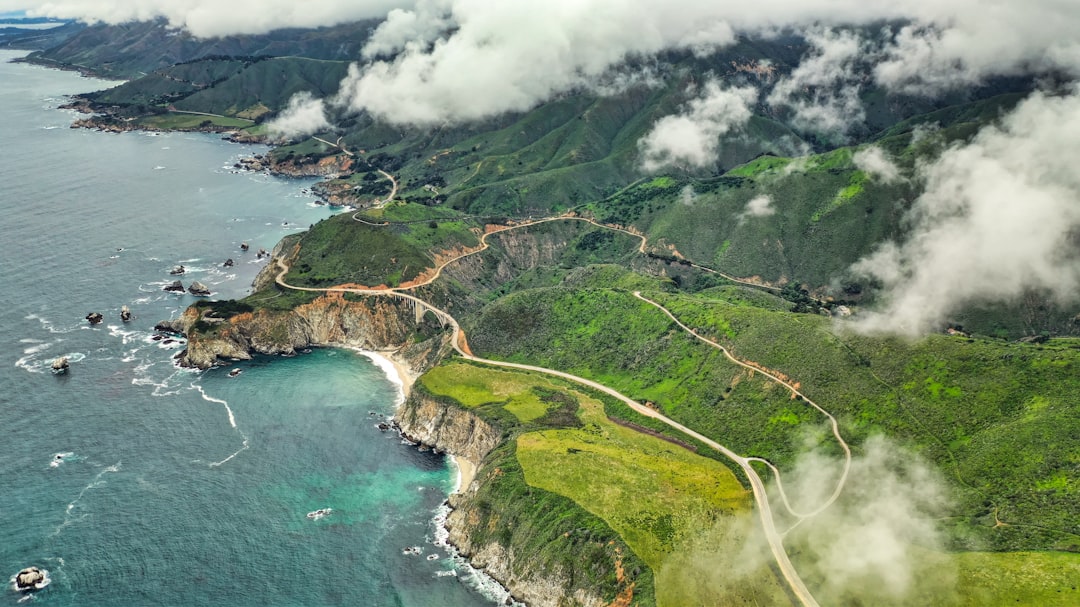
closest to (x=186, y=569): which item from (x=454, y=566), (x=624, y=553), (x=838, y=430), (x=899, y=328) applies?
(x=454, y=566)

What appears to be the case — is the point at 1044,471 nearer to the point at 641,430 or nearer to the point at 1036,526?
the point at 1036,526

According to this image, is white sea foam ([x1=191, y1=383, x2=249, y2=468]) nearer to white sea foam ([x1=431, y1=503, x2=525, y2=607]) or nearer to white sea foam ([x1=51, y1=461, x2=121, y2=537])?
white sea foam ([x1=51, y1=461, x2=121, y2=537])

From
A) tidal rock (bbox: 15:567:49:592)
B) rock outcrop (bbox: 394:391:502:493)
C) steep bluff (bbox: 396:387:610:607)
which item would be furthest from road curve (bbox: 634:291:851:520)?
tidal rock (bbox: 15:567:49:592)

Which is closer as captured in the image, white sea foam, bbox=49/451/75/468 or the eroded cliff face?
white sea foam, bbox=49/451/75/468

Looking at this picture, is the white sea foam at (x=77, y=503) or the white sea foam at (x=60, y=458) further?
the white sea foam at (x=60, y=458)

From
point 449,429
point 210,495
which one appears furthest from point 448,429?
point 210,495

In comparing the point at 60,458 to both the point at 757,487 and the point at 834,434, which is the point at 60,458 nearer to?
the point at 757,487

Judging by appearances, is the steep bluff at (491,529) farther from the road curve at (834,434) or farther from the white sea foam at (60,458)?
the white sea foam at (60,458)

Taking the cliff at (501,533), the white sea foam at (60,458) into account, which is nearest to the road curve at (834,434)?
the cliff at (501,533)
